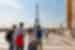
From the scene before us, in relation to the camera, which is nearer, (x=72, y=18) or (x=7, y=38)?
(x=7, y=38)

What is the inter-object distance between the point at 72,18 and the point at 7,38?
23.8 m

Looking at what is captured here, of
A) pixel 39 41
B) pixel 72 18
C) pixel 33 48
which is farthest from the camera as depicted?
pixel 72 18

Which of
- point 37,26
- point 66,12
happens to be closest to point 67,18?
point 66,12

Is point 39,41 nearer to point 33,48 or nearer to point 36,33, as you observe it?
point 36,33

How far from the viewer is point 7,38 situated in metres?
10.4

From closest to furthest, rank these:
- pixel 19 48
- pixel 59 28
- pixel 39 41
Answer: pixel 19 48, pixel 39 41, pixel 59 28

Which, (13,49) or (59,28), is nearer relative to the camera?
(13,49)

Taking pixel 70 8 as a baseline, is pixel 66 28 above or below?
below

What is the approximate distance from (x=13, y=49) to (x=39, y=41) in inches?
46.1

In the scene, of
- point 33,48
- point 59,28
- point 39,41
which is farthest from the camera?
point 59,28

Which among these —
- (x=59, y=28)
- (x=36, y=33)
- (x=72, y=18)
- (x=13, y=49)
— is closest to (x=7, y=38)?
(x=13, y=49)

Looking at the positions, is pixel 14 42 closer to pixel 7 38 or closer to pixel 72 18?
pixel 7 38

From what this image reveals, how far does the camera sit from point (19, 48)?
9695 mm

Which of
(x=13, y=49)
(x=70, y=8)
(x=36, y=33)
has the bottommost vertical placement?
(x=13, y=49)
